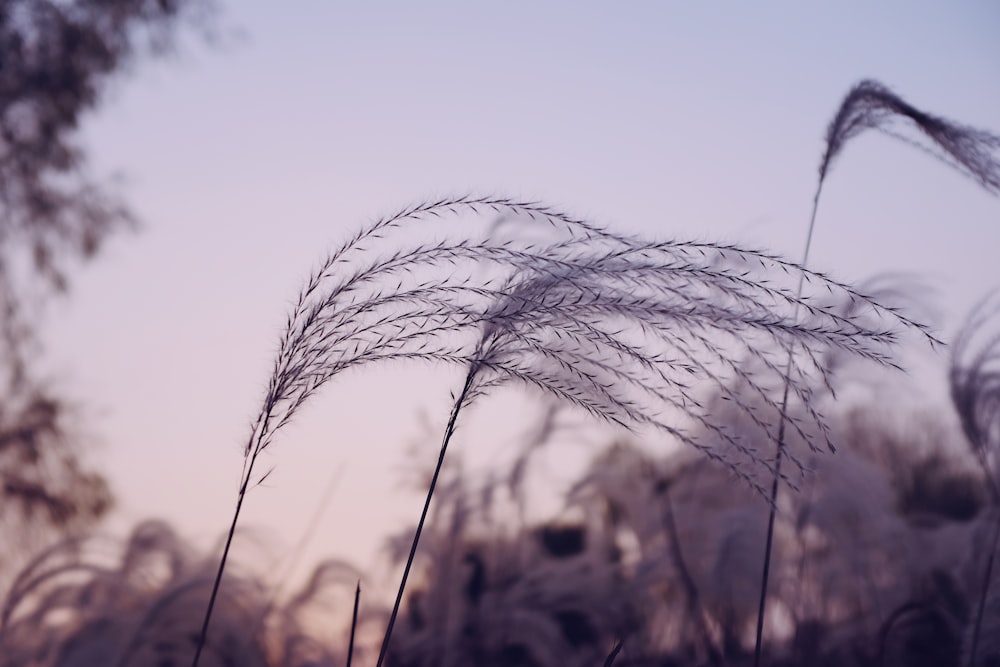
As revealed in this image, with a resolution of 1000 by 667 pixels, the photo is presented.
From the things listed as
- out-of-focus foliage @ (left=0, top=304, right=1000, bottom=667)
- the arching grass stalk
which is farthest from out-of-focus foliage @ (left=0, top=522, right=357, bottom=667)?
the arching grass stalk

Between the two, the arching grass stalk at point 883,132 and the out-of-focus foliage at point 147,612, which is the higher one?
the arching grass stalk at point 883,132

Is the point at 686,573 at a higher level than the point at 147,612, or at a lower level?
higher

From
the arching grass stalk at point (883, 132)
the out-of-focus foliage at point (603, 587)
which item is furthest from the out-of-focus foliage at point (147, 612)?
the arching grass stalk at point (883, 132)

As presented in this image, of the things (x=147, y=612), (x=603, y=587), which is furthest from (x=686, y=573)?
(x=147, y=612)

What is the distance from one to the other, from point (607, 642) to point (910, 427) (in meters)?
7.69

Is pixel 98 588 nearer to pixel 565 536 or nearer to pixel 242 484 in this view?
pixel 242 484

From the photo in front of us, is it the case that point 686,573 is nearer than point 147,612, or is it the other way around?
point 147,612

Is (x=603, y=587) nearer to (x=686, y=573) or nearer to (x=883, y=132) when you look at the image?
(x=686, y=573)

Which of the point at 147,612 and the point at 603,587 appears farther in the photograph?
the point at 603,587

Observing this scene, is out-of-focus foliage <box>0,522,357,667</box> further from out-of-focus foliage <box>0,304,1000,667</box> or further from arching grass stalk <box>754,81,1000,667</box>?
arching grass stalk <box>754,81,1000,667</box>

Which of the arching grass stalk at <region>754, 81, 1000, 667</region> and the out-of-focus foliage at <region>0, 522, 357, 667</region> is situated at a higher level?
the arching grass stalk at <region>754, 81, 1000, 667</region>

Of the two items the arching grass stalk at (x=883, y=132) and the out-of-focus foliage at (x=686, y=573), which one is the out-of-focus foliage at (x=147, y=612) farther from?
the arching grass stalk at (x=883, y=132)

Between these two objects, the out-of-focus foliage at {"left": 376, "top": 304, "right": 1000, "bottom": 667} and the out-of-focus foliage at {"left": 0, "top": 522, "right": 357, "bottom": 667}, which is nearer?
the out-of-focus foliage at {"left": 0, "top": 522, "right": 357, "bottom": 667}

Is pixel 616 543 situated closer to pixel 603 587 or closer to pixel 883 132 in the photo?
pixel 603 587
